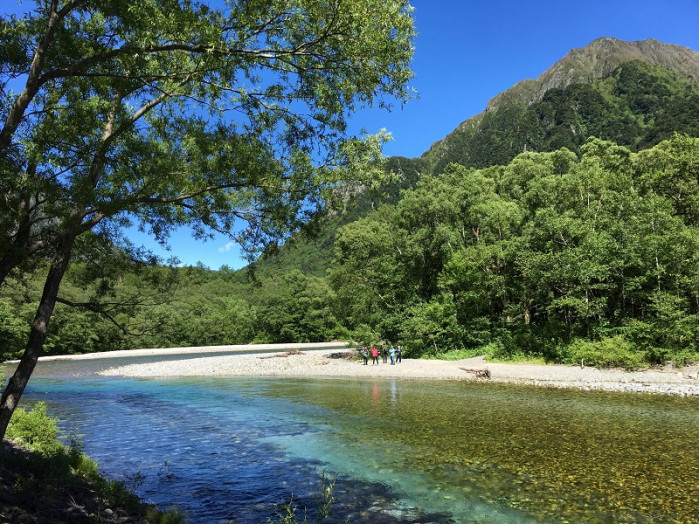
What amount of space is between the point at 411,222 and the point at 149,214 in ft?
131

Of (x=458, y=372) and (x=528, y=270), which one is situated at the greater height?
(x=528, y=270)

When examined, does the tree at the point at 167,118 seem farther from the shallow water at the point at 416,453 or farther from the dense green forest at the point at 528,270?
the shallow water at the point at 416,453

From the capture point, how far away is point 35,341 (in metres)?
6.48

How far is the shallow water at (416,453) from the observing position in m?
8.64

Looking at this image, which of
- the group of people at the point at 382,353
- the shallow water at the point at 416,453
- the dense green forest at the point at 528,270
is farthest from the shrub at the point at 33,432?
the group of people at the point at 382,353

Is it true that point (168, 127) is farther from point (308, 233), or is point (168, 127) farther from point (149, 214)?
point (308, 233)

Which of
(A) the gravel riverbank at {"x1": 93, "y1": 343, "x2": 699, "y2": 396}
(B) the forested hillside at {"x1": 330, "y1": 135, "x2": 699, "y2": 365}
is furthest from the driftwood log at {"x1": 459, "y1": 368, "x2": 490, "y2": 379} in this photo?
(B) the forested hillside at {"x1": 330, "y1": 135, "x2": 699, "y2": 365}

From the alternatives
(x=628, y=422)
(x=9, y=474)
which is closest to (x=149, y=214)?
(x=9, y=474)

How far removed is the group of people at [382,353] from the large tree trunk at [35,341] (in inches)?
1326

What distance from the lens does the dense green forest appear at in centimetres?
2592

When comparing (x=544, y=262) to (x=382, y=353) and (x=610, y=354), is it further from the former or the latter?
(x=382, y=353)

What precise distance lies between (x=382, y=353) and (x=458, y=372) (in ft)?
39.8

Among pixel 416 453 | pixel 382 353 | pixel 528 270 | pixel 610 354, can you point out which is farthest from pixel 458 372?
pixel 416 453

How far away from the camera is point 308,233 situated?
7.75m
